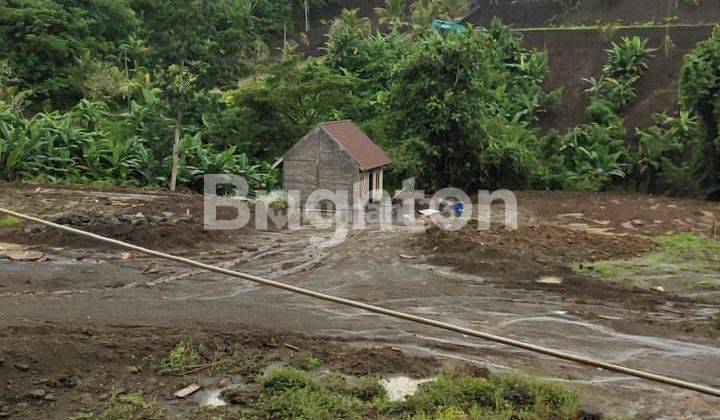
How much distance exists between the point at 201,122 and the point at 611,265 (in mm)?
16732

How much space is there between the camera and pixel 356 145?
21.0m

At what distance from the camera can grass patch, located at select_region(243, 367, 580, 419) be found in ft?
27.8

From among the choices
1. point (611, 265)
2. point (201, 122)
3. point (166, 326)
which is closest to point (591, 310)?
point (611, 265)

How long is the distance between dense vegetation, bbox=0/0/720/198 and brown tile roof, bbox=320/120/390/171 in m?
2.16

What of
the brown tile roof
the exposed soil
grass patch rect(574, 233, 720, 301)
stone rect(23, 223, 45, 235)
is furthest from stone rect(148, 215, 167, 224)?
grass patch rect(574, 233, 720, 301)

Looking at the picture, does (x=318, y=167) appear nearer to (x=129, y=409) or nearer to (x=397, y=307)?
(x=397, y=307)

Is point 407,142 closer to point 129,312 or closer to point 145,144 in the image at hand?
point 145,144

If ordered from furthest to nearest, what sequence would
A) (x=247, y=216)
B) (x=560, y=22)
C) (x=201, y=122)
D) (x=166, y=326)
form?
(x=560, y=22)
(x=201, y=122)
(x=247, y=216)
(x=166, y=326)

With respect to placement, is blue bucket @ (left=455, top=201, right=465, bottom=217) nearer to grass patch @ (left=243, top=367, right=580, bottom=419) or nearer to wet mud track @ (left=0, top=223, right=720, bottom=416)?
wet mud track @ (left=0, top=223, right=720, bottom=416)

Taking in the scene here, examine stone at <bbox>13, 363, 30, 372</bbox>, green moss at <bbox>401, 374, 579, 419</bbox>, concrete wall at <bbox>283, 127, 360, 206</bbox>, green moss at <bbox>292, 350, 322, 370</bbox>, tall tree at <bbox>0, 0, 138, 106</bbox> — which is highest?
tall tree at <bbox>0, 0, 138, 106</bbox>

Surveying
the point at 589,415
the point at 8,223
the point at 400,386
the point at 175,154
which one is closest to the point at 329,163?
the point at 175,154

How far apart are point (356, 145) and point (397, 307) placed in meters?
8.91

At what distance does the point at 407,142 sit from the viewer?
2433 centimetres

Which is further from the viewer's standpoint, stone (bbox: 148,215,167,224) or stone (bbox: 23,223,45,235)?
stone (bbox: 148,215,167,224)
